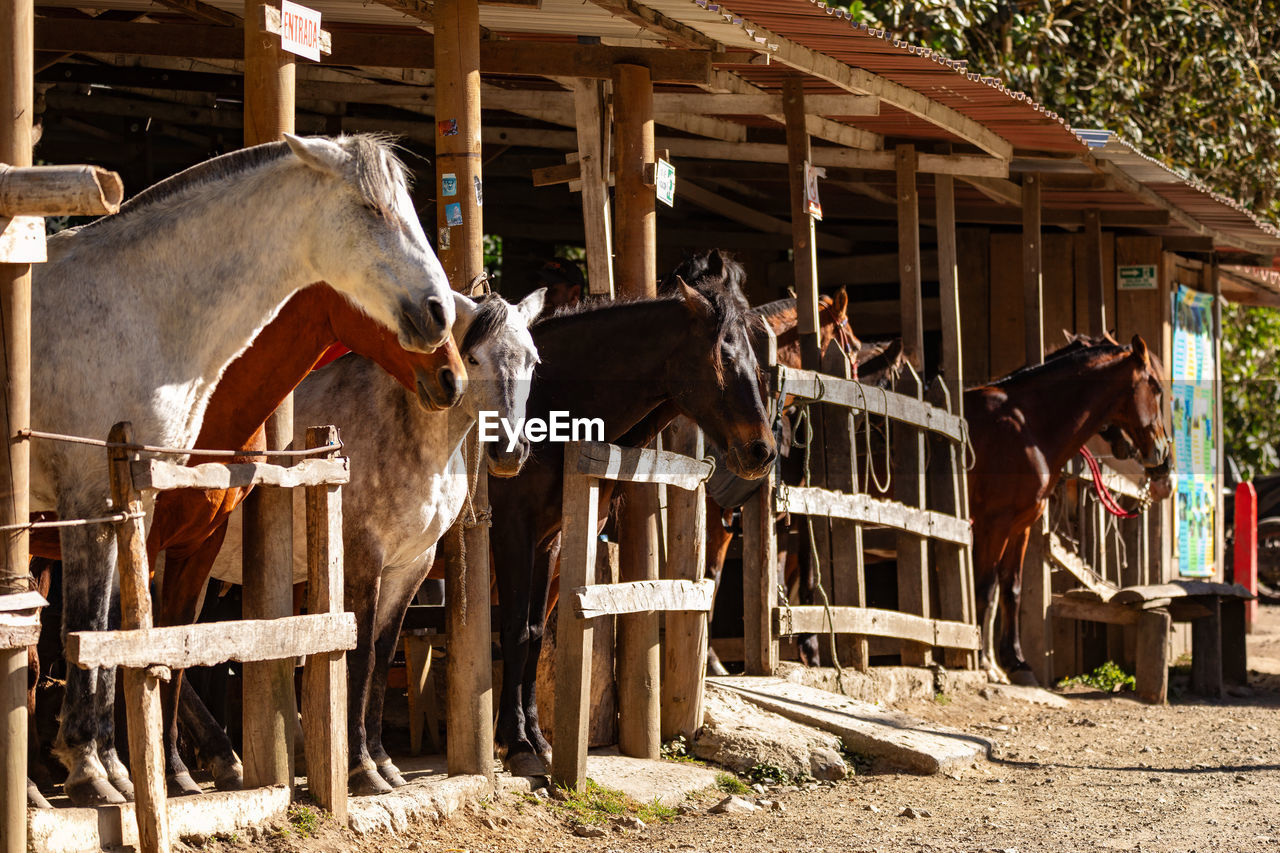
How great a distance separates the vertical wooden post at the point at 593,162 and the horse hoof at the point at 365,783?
2717 mm

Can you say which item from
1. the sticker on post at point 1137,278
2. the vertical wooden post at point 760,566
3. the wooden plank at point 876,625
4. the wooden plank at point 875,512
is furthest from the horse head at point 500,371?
the sticker on post at point 1137,278

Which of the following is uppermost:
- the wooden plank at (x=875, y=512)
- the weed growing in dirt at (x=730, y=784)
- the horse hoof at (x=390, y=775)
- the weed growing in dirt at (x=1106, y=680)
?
the wooden plank at (x=875, y=512)

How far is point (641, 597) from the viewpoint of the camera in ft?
20.4

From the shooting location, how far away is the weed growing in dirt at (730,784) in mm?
6445

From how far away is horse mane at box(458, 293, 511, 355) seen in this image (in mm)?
5254

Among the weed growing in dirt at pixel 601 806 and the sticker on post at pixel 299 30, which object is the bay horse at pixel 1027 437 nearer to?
the weed growing in dirt at pixel 601 806

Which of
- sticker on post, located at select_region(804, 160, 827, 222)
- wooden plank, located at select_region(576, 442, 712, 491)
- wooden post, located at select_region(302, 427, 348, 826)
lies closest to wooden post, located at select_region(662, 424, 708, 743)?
wooden plank, located at select_region(576, 442, 712, 491)

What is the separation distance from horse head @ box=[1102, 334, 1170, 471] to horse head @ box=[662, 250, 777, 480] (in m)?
5.19

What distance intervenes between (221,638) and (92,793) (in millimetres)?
521

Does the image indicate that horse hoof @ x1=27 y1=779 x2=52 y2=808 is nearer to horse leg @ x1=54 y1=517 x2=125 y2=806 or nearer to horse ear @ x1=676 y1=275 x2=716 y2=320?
horse leg @ x1=54 y1=517 x2=125 y2=806

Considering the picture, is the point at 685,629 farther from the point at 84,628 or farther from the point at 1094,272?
the point at 1094,272

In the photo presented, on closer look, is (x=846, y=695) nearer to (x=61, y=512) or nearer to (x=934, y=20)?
(x=61, y=512)

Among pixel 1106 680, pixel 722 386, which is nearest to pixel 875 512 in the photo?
A: pixel 722 386

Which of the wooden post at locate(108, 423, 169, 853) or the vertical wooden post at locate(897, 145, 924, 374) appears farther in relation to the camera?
the vertical wooden post at locate(897, 145, 924, 374)
